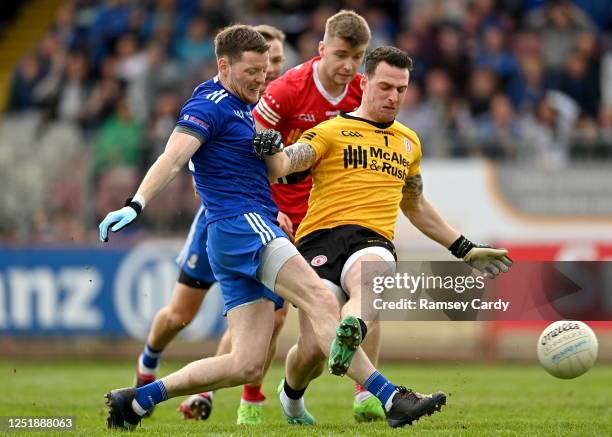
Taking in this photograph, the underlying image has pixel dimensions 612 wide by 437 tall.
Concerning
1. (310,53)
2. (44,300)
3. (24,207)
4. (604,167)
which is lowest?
(44,300)

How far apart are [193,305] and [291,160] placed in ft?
7.87

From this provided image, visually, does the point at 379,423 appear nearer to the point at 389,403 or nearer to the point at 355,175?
the point at 389,403

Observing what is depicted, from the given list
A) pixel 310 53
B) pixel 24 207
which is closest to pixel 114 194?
pixel 24 207

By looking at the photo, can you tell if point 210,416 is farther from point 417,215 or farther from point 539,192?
point 539,192

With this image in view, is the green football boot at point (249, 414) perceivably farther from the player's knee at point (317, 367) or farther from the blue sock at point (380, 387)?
the blue sock at point (380, 387)

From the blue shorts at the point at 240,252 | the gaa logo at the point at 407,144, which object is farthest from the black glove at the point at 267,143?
the gaa logo at the point at 407,144

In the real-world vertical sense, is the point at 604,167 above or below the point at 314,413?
above

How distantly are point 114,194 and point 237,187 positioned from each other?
906 centimetres

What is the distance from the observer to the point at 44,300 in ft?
55.4

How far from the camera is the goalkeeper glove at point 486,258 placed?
884cm

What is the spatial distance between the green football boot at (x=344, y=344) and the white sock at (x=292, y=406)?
148cm

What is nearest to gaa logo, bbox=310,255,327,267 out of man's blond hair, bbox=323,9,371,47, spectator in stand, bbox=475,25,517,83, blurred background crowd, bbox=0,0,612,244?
man's blond hair, bbox=323,9,371,47

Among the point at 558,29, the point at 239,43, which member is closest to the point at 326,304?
the point at 239,43

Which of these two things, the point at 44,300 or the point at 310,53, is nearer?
the point at 44,300
